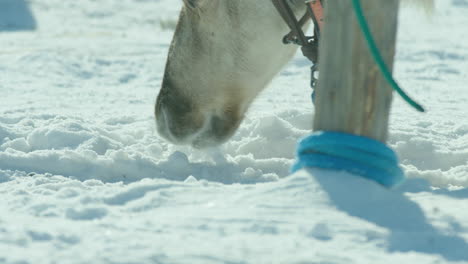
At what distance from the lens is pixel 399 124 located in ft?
13.8

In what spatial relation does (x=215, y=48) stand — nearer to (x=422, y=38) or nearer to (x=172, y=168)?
(x=172, y=168)

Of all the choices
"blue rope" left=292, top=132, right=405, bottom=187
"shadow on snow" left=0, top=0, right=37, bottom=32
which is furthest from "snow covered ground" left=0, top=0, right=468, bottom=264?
"shadow on snow" left=0, top=0, right=37, bottom=32

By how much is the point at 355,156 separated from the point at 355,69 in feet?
0.86

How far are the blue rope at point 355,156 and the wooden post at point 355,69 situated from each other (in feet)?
0.16

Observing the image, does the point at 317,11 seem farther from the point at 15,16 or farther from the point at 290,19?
the point at 15,16

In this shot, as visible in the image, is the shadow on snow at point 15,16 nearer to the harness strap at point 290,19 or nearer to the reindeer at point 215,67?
the reindeer at point 215,67

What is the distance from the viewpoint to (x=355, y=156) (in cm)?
235

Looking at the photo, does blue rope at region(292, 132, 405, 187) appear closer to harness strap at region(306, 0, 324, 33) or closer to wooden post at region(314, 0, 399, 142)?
wooden post at region(314, 0, 399, 142)

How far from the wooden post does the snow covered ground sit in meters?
0.18

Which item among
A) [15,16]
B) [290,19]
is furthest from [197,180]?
[15,16]

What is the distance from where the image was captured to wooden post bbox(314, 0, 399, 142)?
2.37 metres

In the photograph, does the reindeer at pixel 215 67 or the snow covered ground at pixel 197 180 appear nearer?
the snow covered ground at pixel 197 180

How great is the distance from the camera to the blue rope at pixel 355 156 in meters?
2.35

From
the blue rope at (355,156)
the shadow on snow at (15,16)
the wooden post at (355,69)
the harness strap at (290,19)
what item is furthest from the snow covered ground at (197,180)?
Result: the shadow on snow at (15,16)
